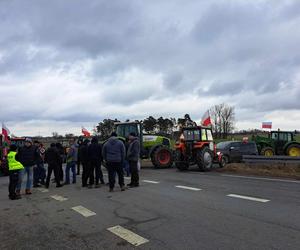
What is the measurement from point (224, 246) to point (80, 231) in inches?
99.3

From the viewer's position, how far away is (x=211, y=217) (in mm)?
6023

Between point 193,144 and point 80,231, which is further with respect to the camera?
point 193,144

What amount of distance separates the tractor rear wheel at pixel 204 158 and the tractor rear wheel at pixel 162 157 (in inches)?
99.3

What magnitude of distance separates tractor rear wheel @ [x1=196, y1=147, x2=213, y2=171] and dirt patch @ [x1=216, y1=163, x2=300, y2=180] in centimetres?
81

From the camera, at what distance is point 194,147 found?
16.0 m

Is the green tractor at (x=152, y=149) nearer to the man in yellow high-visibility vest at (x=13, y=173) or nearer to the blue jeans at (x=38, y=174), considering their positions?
the blue jeans at (x=38, y=174)

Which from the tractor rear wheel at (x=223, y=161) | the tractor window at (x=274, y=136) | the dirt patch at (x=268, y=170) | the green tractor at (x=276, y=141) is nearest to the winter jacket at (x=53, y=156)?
the dirt patch at (x=268, y=170)

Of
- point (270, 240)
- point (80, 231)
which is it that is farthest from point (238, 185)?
point (80, 231)

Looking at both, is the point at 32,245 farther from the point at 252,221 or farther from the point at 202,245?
the point at 252,221

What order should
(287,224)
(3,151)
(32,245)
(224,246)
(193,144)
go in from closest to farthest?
(224,246), (32,245), (287,224), (193,144), (3,151)

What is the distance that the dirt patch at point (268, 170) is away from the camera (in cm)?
1364

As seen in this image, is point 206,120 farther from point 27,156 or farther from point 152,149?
point 27,156

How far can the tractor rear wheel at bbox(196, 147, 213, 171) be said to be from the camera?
50.1ft

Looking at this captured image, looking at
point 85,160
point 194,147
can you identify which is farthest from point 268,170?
point 85,160
